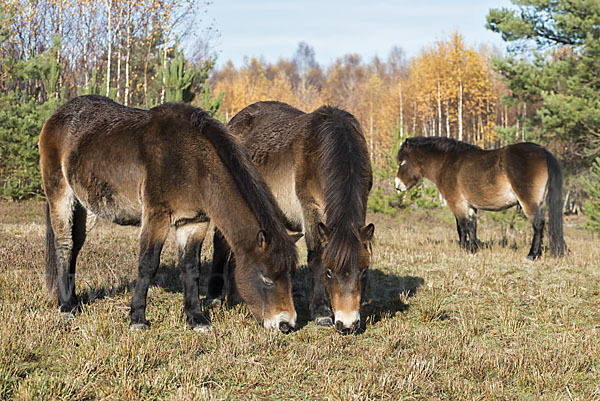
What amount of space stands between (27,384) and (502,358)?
3.59m

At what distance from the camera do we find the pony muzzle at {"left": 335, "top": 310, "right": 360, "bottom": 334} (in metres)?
4.53

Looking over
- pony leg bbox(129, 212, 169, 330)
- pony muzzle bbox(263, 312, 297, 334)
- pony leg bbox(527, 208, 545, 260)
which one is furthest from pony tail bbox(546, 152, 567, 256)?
pony leg bbox(129, 212, 169, 330)

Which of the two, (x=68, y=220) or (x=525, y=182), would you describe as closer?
(x=68, y=220)

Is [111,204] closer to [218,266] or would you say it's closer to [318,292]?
[218,266]

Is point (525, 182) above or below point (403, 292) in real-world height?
above

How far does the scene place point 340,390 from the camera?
11.5 feet

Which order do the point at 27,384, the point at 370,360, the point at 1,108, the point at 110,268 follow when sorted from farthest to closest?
the point at 1,108
the point at 110,268
the point at 370,360
the point at 27,384

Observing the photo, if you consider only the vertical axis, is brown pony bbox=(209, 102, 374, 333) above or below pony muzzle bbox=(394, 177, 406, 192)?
above

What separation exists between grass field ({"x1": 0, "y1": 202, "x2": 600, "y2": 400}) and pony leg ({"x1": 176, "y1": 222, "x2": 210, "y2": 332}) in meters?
0.20

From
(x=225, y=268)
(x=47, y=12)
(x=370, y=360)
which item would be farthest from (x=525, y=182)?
(x=47, y=12)

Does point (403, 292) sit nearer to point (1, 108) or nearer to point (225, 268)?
point (225, 268)

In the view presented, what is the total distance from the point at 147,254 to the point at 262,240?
1.18 metres

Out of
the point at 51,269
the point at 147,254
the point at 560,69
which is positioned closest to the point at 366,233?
the point at 147,254

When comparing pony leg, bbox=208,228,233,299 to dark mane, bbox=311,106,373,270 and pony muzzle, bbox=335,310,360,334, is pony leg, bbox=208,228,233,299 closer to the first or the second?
dark mane, bbox=311,106,373,270
